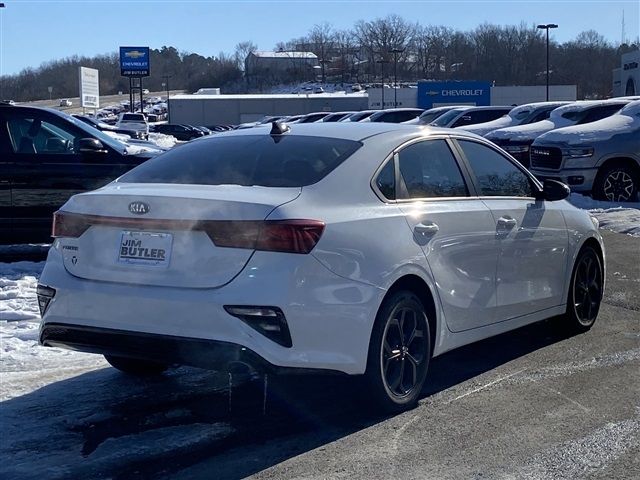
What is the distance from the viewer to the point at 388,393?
16.5 feet

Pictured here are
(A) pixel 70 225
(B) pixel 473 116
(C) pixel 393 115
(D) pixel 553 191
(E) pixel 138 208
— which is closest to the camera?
(E) pixel 138 208

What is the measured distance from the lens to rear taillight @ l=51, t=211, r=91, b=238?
492 cm

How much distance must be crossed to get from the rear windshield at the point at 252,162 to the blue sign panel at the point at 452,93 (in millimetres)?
59146

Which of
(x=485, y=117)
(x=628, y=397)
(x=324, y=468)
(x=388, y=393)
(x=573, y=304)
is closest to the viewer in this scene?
(x=324, y=468)

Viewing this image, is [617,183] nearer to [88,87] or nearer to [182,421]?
[182,421]

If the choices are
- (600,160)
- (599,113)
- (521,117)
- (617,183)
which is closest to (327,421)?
(600,160)

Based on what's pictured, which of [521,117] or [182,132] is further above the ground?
[521,117]

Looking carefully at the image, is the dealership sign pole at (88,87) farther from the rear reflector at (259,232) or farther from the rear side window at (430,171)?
the rear reflector at (259,232)

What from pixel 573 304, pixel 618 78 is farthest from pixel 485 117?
pixel 618 78

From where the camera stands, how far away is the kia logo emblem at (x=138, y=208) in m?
4.71

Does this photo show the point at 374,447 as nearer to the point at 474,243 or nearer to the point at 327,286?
the point at 327,286

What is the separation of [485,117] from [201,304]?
870 inches

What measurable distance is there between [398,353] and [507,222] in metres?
1.50

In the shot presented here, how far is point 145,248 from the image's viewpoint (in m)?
4.68
